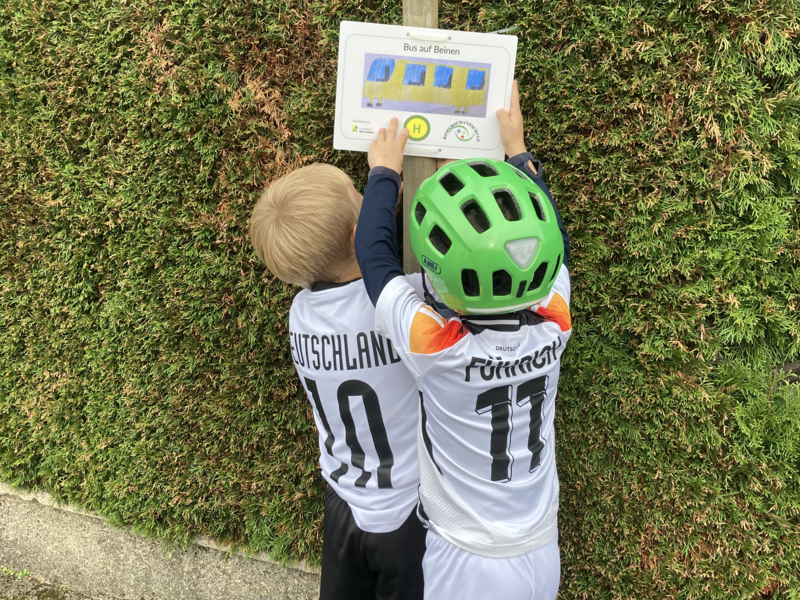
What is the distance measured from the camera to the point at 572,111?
1.86 meters

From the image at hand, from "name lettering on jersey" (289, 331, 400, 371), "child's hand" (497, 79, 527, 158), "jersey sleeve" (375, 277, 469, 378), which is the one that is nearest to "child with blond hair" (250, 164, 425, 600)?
"name lettering on jersey" (289, 331, 400, 371)

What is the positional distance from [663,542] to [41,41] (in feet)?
12.1

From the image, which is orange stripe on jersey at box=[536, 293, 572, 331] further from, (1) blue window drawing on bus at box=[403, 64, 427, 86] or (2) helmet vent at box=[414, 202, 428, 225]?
(1) blue window drawing on bus at box=[403, 64, 427, 86]

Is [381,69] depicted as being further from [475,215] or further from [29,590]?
[29,590]

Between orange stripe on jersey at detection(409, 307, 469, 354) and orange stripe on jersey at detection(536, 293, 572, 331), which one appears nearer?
orange stripe on jersey at detection(409, 307, 469, 354)

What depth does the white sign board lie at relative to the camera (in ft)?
5.32

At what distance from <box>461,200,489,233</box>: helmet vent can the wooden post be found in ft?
1.41

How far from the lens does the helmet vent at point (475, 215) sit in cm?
127

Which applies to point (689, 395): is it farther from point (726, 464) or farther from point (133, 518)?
point (133, 518)

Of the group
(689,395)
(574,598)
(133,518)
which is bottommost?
(133,518)

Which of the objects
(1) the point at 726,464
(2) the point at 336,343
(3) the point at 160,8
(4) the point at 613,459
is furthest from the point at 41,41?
(1) the point at 726,464

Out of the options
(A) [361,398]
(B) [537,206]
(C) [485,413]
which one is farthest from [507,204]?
(A) [361,398]

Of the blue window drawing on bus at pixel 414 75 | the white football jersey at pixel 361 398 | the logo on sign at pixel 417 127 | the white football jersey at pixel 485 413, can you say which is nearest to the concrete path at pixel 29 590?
the white football jersey at pixel 361 398

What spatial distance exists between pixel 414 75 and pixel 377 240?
645mm
